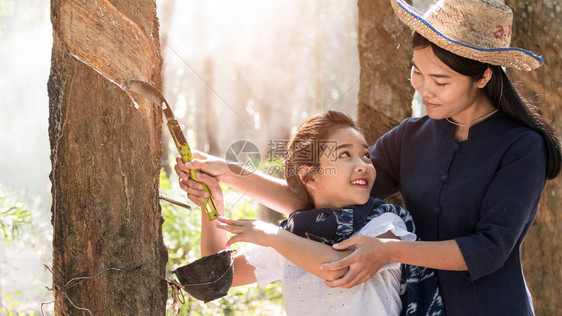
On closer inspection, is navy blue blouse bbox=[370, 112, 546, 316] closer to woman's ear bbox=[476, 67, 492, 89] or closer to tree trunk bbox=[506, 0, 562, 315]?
woman's ear bbox=[476, 67, 492, 89]

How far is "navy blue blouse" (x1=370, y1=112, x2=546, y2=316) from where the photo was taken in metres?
2.00

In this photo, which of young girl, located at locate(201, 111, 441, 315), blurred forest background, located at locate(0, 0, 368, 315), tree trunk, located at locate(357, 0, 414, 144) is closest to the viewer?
young girl, located at locate(201, 111, 441, 315)

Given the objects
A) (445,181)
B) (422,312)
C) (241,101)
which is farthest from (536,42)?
(241,101)

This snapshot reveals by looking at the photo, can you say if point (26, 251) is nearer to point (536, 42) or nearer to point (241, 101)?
point (536, 42)

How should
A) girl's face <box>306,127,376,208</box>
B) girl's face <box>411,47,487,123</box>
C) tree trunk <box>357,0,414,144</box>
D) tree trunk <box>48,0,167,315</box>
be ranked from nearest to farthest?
tree trunk <box>48,0,167,315</box> < girl's face <box>411,47,487,123</box> < girl's face <box>306,127,376,208</box> < tree trunk <box>357,0,414,144</box>

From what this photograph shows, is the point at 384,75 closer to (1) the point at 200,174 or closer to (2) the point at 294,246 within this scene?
(1) the point at 200,174

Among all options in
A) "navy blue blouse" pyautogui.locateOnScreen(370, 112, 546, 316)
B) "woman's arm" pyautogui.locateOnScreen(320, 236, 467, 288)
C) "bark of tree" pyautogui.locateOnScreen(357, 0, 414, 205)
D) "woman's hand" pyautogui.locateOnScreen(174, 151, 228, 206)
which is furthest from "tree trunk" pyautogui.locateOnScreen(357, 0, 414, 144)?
"woman's arm" pyautogui.locateOnScreen(320, 236, 467, 288)

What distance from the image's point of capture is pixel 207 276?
2.06 m

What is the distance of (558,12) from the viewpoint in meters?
3.60

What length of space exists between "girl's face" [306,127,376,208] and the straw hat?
49 centimetres

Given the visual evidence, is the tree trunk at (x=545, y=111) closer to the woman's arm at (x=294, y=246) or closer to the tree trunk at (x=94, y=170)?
the woman's arm at (x=294, y=246)

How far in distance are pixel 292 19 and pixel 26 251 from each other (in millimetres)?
17656

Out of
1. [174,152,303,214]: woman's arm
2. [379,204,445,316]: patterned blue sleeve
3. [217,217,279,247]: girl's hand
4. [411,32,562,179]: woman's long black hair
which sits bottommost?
[379,204,445,316]: patterned blue sleeve

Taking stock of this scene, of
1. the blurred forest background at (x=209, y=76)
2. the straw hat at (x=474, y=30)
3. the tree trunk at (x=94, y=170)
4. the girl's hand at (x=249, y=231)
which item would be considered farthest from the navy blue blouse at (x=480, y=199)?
the blurred forest background at (x=209, y=76)
